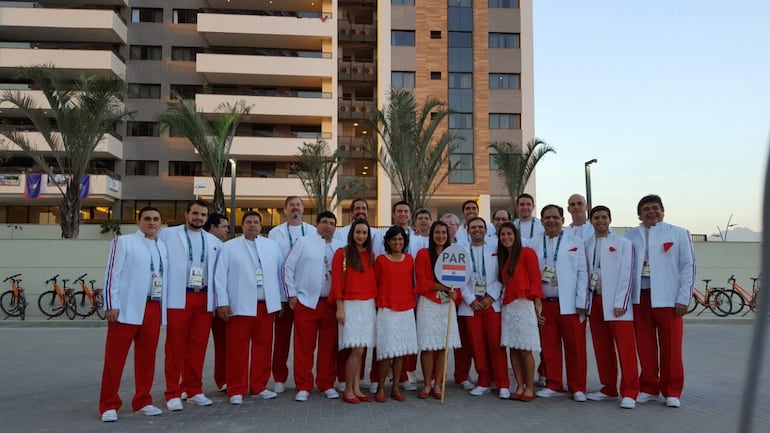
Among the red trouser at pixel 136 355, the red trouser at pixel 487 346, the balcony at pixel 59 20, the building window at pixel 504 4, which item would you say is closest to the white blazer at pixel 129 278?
the red trouser at pixel 136 355

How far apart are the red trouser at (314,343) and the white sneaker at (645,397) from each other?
360cm

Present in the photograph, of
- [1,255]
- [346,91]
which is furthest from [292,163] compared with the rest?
[1,255]

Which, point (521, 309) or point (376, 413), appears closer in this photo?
point (376, 413)

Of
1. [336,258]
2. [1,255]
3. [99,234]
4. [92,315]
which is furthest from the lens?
[99,234]

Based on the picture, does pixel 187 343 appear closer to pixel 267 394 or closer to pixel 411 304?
pixel 267 394

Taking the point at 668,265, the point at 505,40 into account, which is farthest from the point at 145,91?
the point at 668,265

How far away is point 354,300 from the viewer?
6.64m

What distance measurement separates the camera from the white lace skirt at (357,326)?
6570 mm

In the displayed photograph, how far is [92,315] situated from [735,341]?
56.0 feet

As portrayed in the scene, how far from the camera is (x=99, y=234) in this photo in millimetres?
29094

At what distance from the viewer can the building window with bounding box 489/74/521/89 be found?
133ft

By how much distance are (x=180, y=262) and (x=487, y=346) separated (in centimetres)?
382

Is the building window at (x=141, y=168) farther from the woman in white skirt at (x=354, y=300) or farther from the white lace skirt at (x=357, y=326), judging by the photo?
the white lace skirt at (x=357, y=326)

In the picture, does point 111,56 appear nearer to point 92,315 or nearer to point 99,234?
point 99,234
